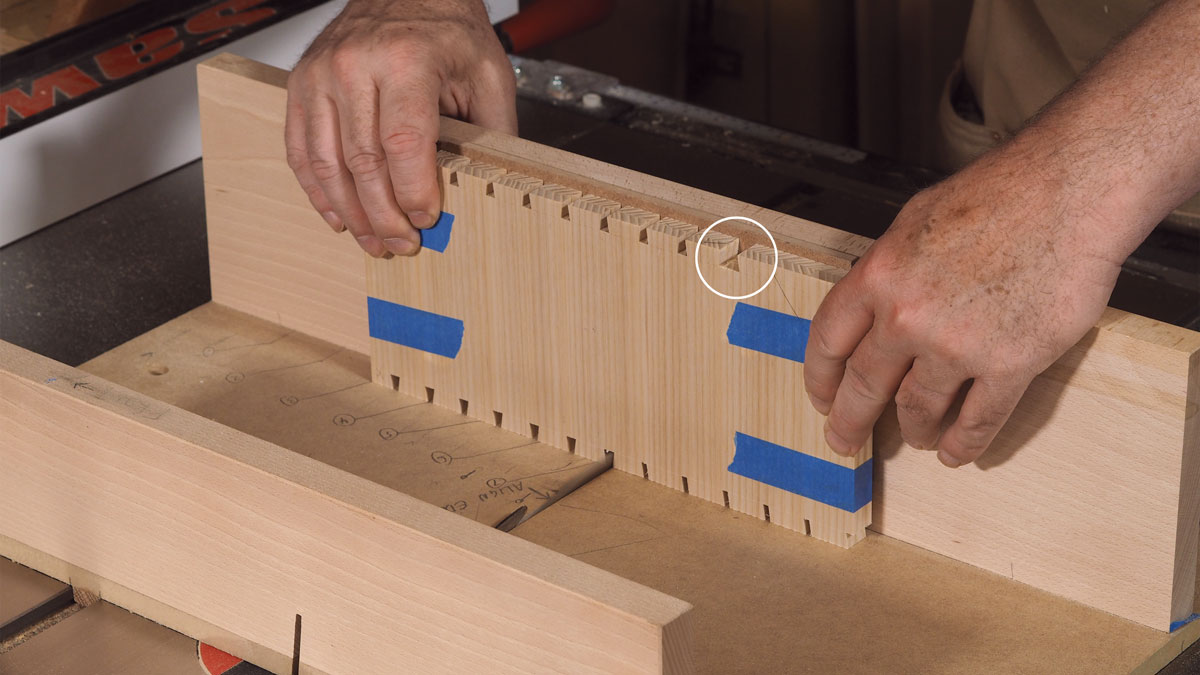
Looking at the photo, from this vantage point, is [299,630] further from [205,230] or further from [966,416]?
[205,230]

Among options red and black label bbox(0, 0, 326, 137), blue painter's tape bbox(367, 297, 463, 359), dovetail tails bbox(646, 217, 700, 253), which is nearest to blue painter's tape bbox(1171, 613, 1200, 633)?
dovetail tails bbox(646, 217, 700, 253)

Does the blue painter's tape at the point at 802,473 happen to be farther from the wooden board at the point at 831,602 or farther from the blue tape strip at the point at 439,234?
the blue tape strip at the point at 439,234

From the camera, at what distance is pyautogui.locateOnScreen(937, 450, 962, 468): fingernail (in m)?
1.05

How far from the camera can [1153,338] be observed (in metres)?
0.97

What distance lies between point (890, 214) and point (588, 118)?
45 cm

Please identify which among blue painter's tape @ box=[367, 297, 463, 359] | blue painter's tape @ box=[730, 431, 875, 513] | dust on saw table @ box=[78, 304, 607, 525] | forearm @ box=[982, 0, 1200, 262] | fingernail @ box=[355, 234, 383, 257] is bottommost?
dust on saw table @ box=[78, 304, 607, 525]

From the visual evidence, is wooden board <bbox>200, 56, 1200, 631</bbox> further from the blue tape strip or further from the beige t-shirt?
the beige t-shirt

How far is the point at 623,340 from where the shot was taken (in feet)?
3.92

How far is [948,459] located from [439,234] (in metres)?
0.48

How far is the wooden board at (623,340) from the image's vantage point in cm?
111

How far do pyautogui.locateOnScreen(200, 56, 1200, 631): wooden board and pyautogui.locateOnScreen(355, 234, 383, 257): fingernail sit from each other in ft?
0.35

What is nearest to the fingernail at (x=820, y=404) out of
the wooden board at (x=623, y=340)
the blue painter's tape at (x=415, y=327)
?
the wooden board at (x=623, y=340)

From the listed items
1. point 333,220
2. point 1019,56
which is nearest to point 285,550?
point 333,220

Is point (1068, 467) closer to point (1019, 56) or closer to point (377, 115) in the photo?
point (377, 115)
